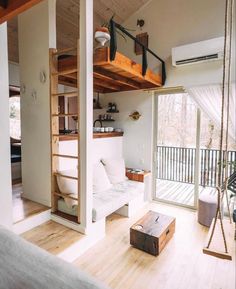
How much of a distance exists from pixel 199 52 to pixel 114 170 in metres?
2.51

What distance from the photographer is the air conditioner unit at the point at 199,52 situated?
3.12 metres

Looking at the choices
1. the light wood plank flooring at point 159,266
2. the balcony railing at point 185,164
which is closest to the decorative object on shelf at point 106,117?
the balcony railing at point 185,164

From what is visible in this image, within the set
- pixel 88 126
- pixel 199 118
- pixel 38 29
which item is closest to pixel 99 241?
pixel 88 126

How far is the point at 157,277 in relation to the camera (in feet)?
6.91

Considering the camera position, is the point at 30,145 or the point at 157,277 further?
the point at 30,145

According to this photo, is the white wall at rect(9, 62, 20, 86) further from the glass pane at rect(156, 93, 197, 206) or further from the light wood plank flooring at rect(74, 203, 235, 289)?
the light wood plank flooring at rect(74, 203, 235, 289)

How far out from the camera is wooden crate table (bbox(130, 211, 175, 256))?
2.44m

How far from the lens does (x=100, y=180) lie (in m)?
3.32

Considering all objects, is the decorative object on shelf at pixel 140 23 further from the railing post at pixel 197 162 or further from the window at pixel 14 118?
the window at pixel 14 118

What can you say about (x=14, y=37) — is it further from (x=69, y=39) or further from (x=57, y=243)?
(x=57, y=243)

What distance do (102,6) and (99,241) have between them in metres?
4.00

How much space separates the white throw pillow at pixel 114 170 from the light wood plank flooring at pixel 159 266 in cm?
100

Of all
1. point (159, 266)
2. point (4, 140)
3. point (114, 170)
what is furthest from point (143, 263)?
point (4, 140)

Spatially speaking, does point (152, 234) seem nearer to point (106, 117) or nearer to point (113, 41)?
point (113, 41)
